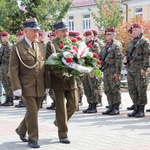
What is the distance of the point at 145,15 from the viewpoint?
140 feet

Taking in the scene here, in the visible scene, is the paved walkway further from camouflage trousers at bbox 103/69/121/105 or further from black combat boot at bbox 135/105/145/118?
camouflage trousers at bbox 103/69/121/105

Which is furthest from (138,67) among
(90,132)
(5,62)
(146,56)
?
(5,62)

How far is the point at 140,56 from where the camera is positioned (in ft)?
34.7

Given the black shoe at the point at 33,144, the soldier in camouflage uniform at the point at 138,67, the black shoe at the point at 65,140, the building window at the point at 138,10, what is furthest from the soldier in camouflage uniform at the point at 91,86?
the building window at the point at 138,10

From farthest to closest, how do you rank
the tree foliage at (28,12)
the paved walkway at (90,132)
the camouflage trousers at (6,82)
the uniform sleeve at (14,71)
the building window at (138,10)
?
the building window at (138,10) → the tree foliage at (28,12) → the camouflage trousers at (6,82) → the paved walkway at (90,132) → the uniform sleeve at (14,71)

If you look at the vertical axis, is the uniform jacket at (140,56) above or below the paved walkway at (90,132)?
above

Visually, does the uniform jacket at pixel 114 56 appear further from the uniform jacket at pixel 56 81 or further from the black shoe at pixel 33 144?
the black shoe at pixel 33 144

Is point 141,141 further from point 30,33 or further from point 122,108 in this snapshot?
point 122,108

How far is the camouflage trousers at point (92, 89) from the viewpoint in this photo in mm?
11932

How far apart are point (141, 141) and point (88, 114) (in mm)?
3704

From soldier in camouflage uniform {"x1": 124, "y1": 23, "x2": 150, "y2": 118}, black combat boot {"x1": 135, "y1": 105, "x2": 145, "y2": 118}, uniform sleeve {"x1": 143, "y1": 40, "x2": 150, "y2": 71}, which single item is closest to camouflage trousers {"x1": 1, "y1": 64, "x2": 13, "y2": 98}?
soldier in camouflage uniform {"x1": 124, "y1": 23, "x2": 150, "y2": 118}

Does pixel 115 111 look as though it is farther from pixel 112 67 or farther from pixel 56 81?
pixel 56 81

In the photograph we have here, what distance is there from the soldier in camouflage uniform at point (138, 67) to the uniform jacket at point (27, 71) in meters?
3.47

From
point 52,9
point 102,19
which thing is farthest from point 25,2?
point 102,19
